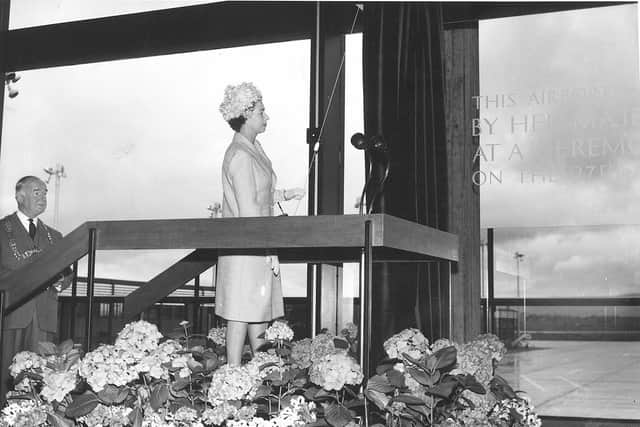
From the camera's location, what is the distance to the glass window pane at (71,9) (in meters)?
5.45

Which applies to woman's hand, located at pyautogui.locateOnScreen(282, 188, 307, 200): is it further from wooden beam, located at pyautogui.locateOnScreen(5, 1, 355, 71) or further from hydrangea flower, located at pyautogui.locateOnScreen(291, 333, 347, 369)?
wooden beam, located at pyautogui.locateOnScreen(5, 1, 355, 71)

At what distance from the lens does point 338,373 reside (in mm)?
2359

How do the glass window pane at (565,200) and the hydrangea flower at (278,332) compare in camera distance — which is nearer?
the hydrangea flower at (278,332)

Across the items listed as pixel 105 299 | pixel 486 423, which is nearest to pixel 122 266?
pixel 105 299

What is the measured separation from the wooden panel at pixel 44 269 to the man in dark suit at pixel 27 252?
1524mm

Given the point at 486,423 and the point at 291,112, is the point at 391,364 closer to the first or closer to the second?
A: the point at 486,423

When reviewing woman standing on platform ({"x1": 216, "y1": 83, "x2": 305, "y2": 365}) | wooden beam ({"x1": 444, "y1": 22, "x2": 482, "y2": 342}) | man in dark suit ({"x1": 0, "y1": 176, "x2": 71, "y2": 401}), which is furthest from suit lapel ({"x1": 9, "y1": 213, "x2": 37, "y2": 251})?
wooden beam ({"x1": 444, "y1": 22, "x2": 482, "y2": 342})

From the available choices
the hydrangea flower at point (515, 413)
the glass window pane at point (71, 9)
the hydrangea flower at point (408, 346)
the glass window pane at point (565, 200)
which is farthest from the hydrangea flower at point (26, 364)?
the glass window pane at point (71, 9)

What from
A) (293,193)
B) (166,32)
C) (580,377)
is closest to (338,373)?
(293,193)

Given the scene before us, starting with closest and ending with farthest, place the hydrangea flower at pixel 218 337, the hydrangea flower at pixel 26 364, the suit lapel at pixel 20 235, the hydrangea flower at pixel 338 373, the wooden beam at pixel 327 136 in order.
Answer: the hydrangea flower at pixel 338 373 < the hydrangea flower at pixel 26 364 < the hydrangea flower at pixel 218 337 < the suit lapel at pixel 20 235 < the wooden beam at pixel 327 136

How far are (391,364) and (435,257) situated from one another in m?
0.48

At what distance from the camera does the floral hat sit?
320 cm

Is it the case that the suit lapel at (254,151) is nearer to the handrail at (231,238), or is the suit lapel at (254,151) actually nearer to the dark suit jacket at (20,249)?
the handrail at (231,238)

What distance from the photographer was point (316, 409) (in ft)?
8.87
